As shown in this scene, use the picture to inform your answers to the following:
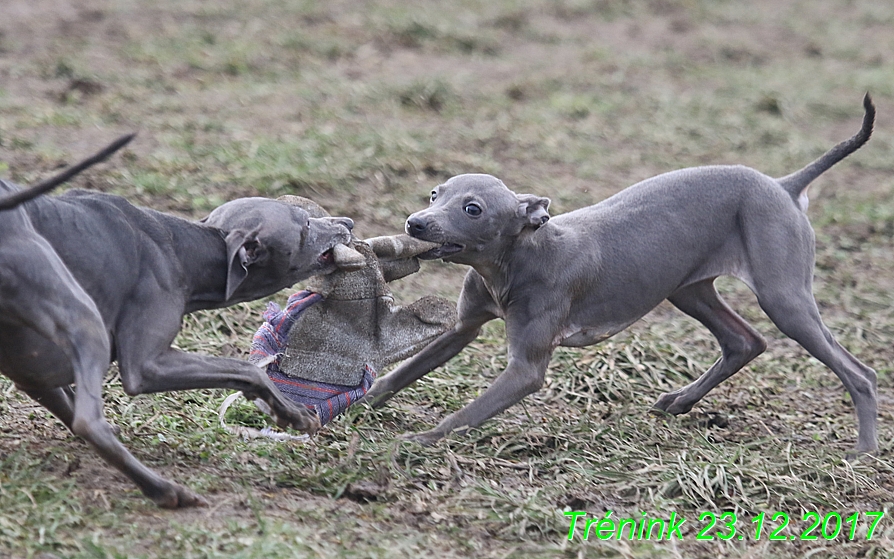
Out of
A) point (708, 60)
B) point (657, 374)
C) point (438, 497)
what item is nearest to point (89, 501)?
point (438, 497)

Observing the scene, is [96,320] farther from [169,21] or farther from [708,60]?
[708,60]

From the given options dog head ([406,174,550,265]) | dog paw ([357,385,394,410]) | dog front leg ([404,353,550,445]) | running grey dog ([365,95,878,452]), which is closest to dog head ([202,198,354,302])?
dog head ([406,174,550,265])

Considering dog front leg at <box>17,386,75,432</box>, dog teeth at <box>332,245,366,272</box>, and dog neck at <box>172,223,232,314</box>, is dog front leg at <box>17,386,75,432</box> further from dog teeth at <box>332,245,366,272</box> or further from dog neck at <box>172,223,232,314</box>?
dog teeth at <box>332,245,366,272</box>

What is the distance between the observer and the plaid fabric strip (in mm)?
5441

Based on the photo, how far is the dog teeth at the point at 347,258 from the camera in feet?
17.5

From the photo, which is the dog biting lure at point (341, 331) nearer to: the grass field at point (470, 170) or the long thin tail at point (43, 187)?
the grass field at point (470, 170)

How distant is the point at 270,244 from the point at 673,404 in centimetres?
240

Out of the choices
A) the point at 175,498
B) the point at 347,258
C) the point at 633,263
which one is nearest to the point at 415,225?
the point at 347,258

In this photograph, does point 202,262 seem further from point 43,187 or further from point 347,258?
point 43,187

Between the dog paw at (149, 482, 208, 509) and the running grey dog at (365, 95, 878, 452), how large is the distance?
1559mm

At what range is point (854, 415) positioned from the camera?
654 centimetres

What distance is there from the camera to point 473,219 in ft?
18.4

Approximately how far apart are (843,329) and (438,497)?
12.7ft

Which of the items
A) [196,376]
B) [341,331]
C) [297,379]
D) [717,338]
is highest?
[196,376]
